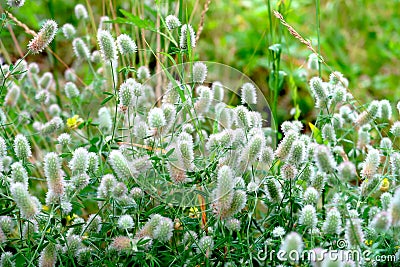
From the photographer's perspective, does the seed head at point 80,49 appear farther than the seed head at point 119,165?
Yes

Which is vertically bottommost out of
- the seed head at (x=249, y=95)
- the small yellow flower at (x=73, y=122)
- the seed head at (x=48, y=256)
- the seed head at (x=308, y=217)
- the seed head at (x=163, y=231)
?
the seed head at (x=48, y=256)

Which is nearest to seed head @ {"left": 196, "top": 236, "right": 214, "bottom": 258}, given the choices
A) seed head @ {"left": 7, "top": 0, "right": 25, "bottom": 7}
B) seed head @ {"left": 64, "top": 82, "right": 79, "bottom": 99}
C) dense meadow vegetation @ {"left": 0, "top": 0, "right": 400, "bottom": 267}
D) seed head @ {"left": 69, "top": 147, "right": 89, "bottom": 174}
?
dense meadow vegetation @ {"left": 0, "top": 0, "right": 400, "bottom": 267}

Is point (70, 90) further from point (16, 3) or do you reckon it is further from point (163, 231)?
point (163, 231)

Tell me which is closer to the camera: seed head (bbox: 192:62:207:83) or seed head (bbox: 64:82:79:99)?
seed head (bbox: 192:62:207:83)

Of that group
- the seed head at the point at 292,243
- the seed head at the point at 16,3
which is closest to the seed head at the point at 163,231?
the seed head at the point at 292,243

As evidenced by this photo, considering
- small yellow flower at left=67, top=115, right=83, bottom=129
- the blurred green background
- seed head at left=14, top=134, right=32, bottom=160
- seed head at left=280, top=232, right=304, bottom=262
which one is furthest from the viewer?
the blurred green background

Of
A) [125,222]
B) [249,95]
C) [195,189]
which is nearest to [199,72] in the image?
[249,95]

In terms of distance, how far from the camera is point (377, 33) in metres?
3.22

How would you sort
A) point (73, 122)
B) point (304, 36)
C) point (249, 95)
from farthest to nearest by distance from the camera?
point (304, 36), point (73, 122), point (249, 95)

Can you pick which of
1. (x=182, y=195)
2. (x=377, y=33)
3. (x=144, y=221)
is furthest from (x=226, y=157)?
(x=377, y=33)

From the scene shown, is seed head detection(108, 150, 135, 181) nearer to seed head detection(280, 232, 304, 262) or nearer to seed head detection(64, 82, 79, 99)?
seed head detection(280, 232, 304, 262)

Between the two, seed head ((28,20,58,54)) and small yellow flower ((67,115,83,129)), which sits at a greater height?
seed head ((28,20,58,54))

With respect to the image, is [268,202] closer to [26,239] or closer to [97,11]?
[26,239]

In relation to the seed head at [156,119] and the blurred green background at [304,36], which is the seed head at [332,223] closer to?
the seed head at [156,119]
